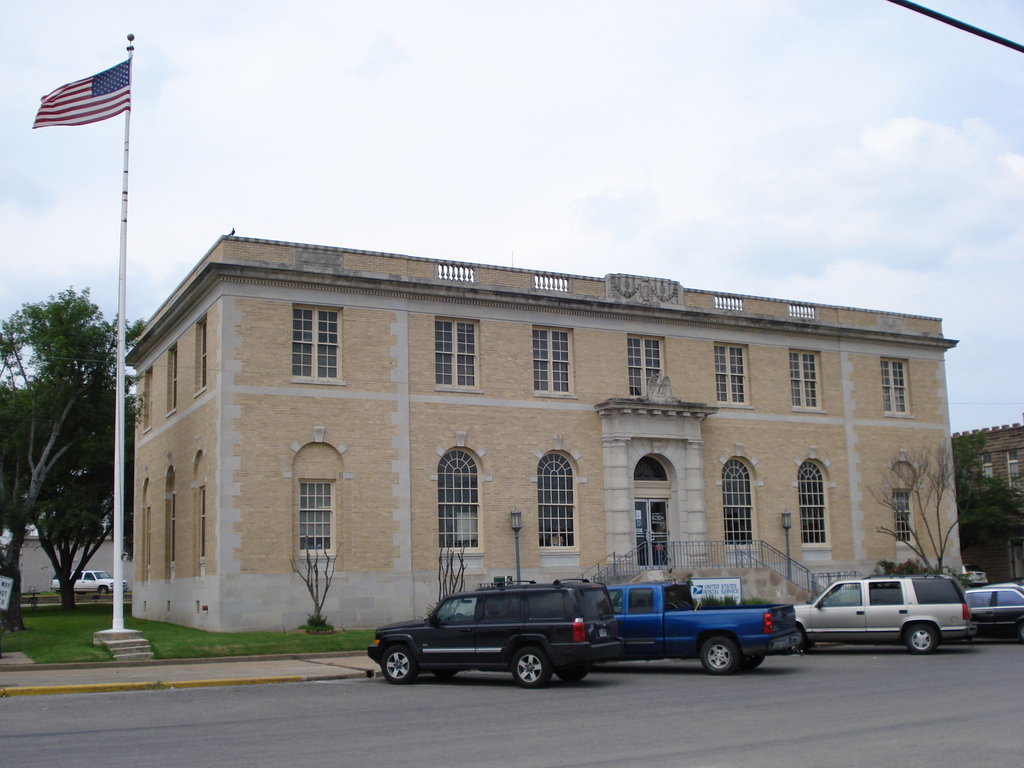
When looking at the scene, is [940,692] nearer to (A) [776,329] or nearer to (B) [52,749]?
(B) [52,749]

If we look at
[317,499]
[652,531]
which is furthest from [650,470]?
[317,499]

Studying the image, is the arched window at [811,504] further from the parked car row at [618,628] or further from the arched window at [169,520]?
the arched window at [169,520]

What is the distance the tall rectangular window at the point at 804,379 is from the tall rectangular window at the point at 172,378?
2158 cm

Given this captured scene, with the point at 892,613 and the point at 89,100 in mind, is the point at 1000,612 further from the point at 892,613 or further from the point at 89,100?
the point at 89,100

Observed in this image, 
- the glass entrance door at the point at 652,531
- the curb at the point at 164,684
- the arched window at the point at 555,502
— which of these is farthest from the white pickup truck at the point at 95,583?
the curb at the point at 164,684

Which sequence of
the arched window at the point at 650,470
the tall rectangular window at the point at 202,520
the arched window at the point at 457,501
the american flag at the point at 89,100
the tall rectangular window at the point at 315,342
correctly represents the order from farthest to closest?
the arched window at the point at 650,470
the arched window at the point at 457,501
the tall rectangular window at the point at 202,520
the tall rectangular window at the point at 315,342
the american flag at the point at 89,100

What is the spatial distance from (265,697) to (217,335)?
14503mm

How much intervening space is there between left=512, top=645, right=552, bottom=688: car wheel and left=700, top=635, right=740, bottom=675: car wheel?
130 inches

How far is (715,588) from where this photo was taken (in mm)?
23219

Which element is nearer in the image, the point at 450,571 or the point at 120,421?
the point at 120,421

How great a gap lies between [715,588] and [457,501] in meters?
10.9

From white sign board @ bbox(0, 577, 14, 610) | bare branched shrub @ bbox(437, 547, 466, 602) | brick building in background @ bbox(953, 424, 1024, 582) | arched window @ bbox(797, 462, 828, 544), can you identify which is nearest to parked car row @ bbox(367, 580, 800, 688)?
white sign board @ bbox(0, 577, 14, 610)

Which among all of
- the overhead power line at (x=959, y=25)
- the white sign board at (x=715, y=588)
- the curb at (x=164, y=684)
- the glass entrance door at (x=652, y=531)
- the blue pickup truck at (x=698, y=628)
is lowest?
the curb at (x=164, y=684)

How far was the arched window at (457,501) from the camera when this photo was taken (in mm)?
31906
